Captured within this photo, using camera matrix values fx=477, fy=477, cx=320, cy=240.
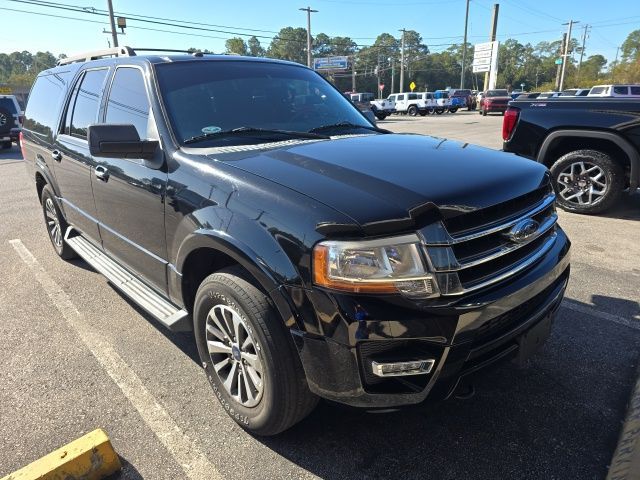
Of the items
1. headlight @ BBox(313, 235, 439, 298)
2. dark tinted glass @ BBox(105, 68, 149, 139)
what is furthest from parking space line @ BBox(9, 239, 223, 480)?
dark tinted glass @ BBox(105, 68, 149, 139)

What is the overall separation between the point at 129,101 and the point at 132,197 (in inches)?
28.1

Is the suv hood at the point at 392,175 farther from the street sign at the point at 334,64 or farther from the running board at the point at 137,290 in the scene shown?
the street sign at the point at 334,64

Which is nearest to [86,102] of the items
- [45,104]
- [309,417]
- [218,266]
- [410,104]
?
[45,104]

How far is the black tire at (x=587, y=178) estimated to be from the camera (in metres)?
6.09

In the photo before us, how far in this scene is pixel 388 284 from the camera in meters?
1.88

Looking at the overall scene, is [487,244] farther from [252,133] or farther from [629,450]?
[252,133]

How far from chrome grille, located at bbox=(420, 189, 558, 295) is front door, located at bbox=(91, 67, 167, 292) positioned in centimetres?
165

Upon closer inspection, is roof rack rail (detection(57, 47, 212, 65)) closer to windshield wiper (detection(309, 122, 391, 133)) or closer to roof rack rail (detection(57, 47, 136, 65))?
roof rack rail (detection(57, 47, 136, 65))

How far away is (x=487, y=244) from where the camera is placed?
2.13m

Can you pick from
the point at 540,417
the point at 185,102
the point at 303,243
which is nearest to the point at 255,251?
the point at 303,243

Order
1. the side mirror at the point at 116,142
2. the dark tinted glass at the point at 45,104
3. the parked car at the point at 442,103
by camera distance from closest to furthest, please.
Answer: the side mirror at the point at 116,142
the dark tinted glass at the point at 45,104
the parked car at the point at 442,103

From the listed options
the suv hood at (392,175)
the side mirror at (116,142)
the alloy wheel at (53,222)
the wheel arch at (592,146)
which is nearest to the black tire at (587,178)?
the wheel arch at (592,146)

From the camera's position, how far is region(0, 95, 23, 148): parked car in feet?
55.0

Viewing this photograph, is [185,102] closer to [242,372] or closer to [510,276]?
[242,372]
